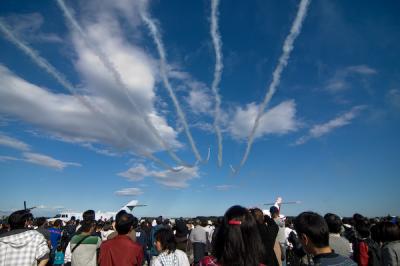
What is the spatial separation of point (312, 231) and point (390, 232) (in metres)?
2.74

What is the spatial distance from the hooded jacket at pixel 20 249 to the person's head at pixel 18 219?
0.11 metres

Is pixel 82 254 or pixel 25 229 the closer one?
pixel 25 229

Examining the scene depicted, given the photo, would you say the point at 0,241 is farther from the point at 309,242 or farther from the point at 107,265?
the point at 309,242

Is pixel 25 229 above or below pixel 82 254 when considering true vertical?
above

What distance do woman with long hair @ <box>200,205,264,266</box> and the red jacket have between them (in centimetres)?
236

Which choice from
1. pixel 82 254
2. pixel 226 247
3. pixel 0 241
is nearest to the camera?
pixel 226 247

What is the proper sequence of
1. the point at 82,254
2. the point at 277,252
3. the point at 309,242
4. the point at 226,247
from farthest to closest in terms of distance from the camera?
the point at 277,252
the point at 82,254
the point at 309,242
the point at 226,247

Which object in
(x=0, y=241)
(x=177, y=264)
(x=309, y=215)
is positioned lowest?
(x=177, y=264)

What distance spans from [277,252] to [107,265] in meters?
3.11

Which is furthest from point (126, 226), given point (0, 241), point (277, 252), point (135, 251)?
point (277, 252)

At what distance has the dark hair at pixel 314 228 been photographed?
301 centimetres

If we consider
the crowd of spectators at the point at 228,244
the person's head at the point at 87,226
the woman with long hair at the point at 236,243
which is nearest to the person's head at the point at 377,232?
the crowd of spectators at the point at 228,244

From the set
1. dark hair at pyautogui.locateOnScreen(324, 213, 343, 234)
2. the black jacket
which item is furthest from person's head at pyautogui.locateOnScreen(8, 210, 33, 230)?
dark hair at pyautogui.locateOnScreen(324, 213, 343, 234)

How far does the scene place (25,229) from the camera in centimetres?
495
